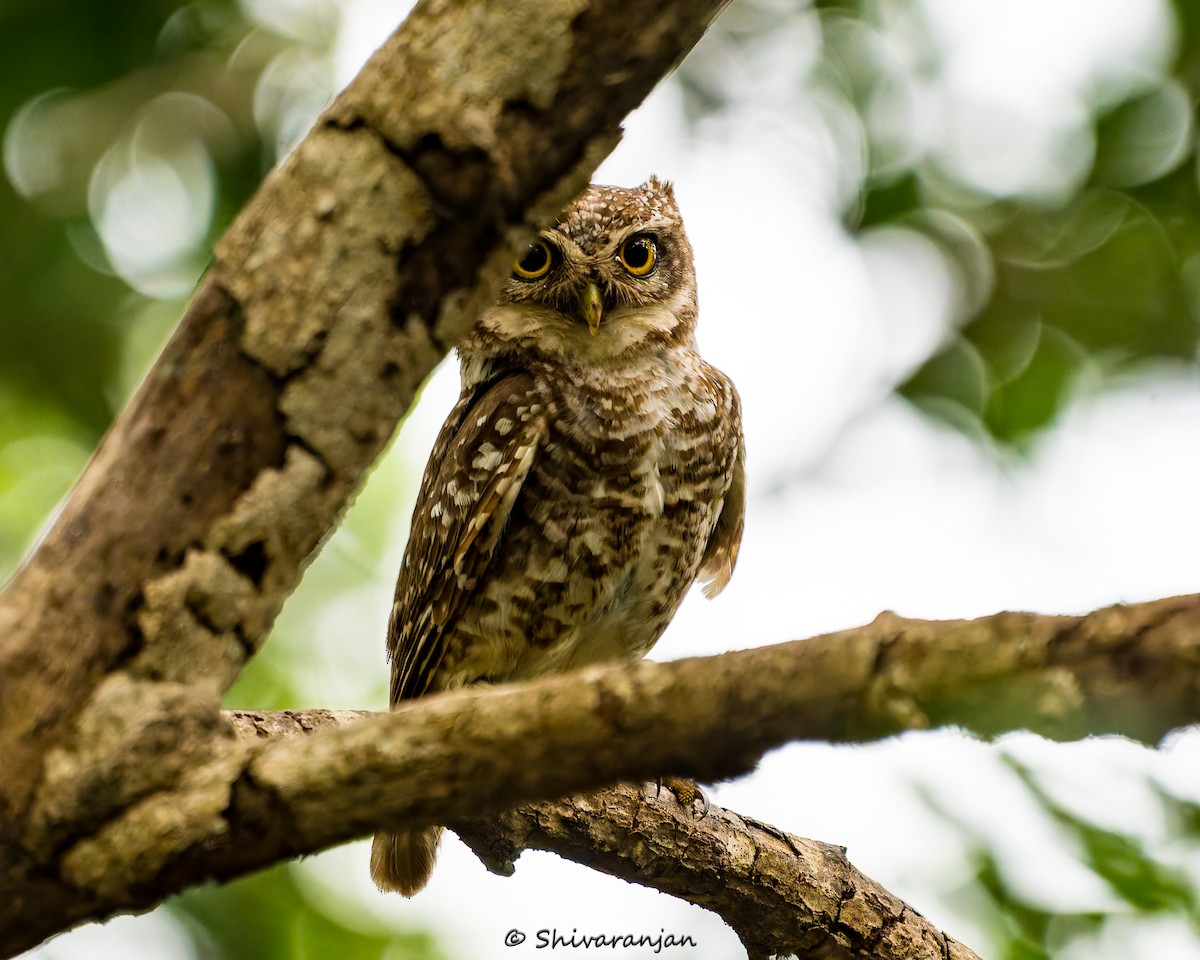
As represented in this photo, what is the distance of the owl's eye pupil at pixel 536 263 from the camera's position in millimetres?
4539

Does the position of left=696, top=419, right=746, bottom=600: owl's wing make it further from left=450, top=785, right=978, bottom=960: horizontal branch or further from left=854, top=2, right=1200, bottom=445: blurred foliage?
left=854, top=2, right=1200, bottom=445: blurred foliage

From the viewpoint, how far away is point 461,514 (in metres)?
4.20

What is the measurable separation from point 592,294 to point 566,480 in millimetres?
714

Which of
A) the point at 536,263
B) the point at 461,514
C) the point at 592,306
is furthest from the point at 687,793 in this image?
A: the point at 536,263

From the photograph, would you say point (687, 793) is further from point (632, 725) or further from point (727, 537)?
point (632, 725)

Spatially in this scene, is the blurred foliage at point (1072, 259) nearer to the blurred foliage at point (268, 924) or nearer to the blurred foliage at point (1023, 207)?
the blurred foliage at point (1023, 207)

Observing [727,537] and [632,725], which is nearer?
[632,725]

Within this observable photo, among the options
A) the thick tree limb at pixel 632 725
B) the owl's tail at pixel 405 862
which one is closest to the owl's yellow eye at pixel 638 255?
the owl's tail at pixel 405 862

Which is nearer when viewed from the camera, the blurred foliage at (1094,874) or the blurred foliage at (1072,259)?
the blurred foliage at (1094,874)

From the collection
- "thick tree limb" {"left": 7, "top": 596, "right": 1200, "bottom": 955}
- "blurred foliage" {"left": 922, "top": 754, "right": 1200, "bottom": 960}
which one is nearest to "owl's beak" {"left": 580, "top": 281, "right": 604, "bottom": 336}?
"blurred foliage" {"left": 922, "top": 754, "right": 1200, "bottom": 960}

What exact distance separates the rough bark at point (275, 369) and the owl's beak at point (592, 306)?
7.56 feet

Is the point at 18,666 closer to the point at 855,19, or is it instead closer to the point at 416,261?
the point at 416,261

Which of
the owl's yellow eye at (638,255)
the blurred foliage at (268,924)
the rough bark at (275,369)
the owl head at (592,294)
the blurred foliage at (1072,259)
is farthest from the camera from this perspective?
the blurred foliage at (1072,259)

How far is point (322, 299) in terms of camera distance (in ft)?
6.56
